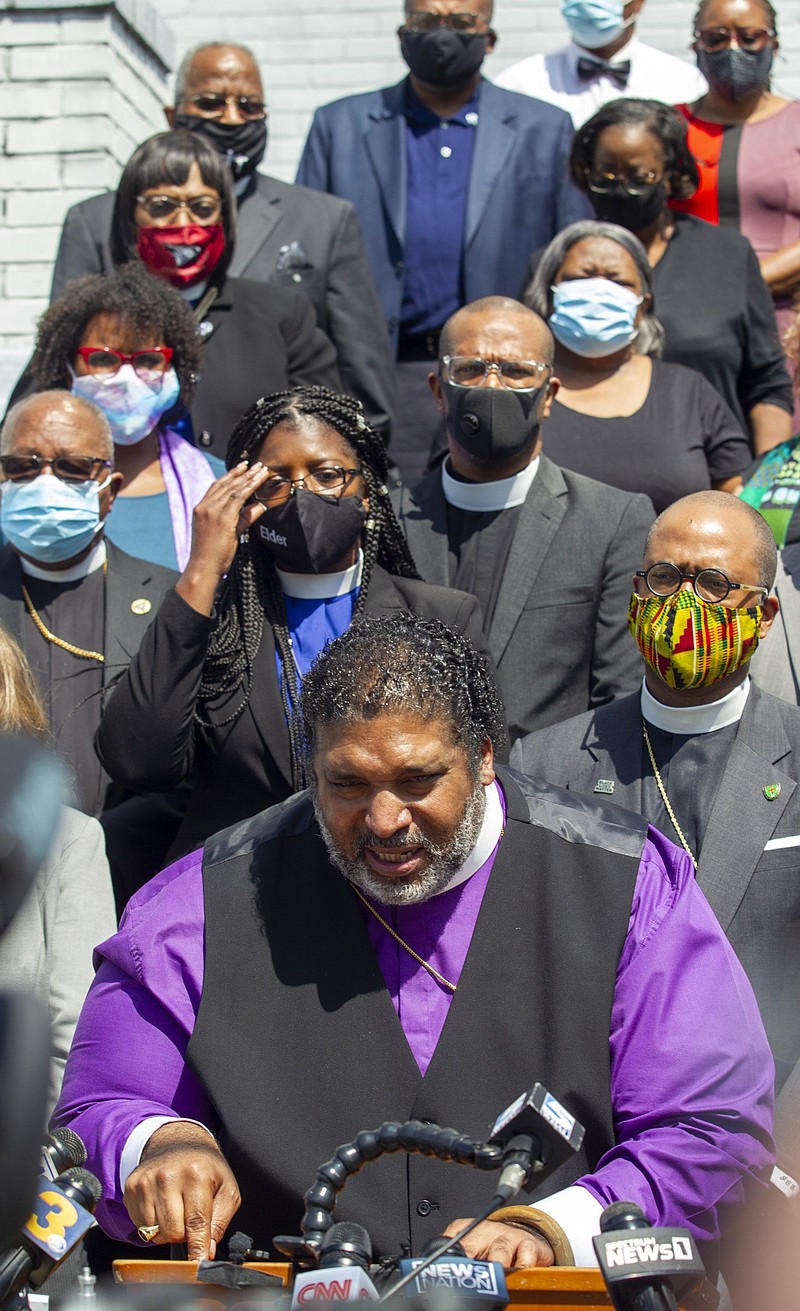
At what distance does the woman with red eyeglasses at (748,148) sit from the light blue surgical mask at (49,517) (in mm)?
3247

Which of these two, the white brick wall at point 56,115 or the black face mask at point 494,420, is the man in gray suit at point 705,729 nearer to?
the black face mask at point 494,420

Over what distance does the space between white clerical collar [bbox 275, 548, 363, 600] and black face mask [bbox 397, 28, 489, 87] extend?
3.34m

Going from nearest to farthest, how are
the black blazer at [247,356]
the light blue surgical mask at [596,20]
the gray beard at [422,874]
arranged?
the gray beard at [422,874], the black blazer at [247,356], the light blue surgical mask at [596,20]

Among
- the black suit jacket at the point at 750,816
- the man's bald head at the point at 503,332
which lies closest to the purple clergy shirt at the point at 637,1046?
the black suit jacket at the point at 750,816

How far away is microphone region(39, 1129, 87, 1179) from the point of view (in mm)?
2391

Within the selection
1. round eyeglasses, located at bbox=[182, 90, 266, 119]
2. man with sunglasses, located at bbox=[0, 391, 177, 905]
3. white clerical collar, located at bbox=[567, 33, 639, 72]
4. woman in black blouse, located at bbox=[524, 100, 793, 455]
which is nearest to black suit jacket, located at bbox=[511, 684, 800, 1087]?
man with sunglasses, located at bbox=[0, 391, 177, 905]

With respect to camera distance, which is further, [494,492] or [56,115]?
[56,115]

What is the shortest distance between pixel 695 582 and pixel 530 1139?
8.09 ft

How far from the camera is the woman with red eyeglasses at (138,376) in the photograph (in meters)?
5.89

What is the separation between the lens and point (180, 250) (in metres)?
6.52

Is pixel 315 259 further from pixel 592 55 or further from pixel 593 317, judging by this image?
pixel 592 55

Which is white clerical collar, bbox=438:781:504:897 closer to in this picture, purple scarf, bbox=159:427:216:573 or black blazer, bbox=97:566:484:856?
black blazer, bbox=97:566:484:856

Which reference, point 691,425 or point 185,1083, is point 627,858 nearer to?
point 185,1083

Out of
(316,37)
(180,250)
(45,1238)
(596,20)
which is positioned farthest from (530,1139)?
(316,37)
